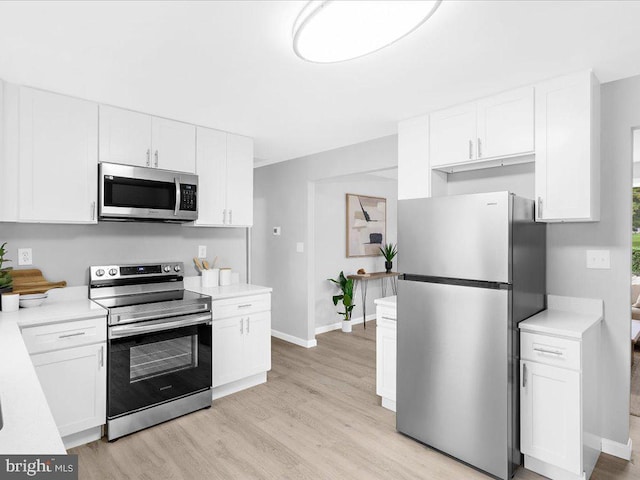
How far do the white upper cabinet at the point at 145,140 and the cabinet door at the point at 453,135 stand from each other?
1.98 meters

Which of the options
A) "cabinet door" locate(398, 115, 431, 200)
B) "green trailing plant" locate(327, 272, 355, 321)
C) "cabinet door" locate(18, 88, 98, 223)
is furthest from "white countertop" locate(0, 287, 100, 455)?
"green trailing plant" locate(327, 272, 355, 321)

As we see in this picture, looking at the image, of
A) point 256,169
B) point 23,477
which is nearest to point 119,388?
point 23,477

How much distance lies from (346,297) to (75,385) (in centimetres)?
343

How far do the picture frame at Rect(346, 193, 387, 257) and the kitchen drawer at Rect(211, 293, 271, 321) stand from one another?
240 centimetres

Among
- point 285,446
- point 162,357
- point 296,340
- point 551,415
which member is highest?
point 162,357

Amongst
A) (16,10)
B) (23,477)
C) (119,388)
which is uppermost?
(16,10)

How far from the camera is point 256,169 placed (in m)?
5.41

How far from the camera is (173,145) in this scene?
10.3 ft

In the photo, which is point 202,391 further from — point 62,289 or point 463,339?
point 463,339

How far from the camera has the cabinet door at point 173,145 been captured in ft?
10.0

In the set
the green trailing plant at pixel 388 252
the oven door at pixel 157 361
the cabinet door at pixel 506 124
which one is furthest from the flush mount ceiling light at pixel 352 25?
the green trailing plant at pixel 388 252

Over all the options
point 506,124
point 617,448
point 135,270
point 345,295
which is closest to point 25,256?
point 135,270

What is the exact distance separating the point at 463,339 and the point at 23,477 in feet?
6.88

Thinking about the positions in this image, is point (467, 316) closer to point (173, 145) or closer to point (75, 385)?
point (75, 385)
